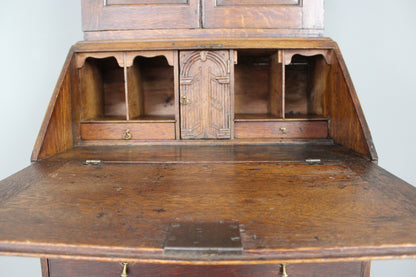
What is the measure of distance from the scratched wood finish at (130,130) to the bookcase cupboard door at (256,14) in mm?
570

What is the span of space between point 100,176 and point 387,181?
0.97 m

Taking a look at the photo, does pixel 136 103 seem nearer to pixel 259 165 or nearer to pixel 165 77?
pixel 165 77

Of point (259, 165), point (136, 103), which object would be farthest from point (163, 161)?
point (136, 103)

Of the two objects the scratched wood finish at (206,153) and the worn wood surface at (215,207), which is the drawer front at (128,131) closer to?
the scratched wood finish at (206,153)

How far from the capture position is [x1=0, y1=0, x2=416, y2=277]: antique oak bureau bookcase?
714 millimetres

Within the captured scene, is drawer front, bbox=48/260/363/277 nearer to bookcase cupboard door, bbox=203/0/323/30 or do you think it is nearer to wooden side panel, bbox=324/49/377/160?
wooden side panel, bbox=324/49/377/160

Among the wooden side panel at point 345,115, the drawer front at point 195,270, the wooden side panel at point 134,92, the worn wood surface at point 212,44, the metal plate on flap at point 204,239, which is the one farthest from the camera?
the wooden side panel at point 134,92

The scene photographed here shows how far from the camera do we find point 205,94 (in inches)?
63.8

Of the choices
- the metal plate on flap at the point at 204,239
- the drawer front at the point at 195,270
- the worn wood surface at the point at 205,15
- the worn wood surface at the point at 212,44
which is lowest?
the drawer front at the point at 195,270

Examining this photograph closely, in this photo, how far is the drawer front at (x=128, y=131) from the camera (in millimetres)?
1642

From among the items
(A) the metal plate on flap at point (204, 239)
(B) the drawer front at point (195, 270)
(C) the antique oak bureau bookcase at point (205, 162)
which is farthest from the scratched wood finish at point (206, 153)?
(A) the metal plate on flap at point (204, 239)

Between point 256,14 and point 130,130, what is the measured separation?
2.90 ft

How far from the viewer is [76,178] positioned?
44.5 inches

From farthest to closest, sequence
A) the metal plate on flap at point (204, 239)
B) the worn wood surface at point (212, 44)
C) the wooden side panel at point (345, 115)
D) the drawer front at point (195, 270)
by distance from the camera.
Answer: the worn wood surface at point (212, 44) → the wooden side panel at point (345, 115) → the drawer front at point (195, 270) → the metal plate on flap at point (204, 239)
